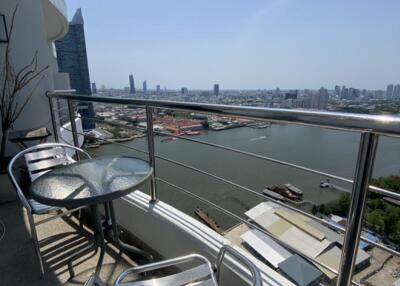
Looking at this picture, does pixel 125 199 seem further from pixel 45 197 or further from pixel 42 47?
pixel 42 47

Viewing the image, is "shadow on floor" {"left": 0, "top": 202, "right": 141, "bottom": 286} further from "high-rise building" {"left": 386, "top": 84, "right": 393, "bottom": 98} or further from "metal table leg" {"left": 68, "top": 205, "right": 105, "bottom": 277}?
"high-rise building" {"left": 386, "top": 84, "right": 393, "bottom": 98}

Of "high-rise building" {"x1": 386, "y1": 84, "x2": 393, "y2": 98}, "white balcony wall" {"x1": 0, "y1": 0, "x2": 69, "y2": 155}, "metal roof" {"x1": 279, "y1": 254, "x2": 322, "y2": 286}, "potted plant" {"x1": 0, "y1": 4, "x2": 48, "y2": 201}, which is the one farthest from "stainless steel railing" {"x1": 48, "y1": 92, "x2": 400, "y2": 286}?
"high-rise building" {"x1": 386, "y1": 84, "x2": 393, "y2": 98}

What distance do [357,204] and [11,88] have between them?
10.0 ft


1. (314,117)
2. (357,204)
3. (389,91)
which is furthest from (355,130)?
(389,91)

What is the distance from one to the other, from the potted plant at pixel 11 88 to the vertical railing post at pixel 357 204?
2.75 meters

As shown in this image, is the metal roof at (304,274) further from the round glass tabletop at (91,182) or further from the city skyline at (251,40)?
the city skyline at (251,40)

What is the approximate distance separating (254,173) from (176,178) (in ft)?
14.5

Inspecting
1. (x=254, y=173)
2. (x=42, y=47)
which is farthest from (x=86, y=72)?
(x=254, y=173)

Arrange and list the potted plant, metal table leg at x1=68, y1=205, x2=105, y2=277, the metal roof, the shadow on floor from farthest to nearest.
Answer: the potted plant
the shadow on floor
metal table leg at x1=68, y1=205, x2=105, y2=277
the metal roof

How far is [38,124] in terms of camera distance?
2680mm

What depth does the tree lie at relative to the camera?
2297 millimetres

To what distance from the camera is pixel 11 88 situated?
2418mm

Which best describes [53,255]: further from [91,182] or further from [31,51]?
[31,51]

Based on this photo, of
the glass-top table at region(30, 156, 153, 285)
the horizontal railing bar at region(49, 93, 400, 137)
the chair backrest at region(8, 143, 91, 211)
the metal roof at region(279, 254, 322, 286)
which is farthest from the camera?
the chair backrest at region(8, 143, 91, 211)
